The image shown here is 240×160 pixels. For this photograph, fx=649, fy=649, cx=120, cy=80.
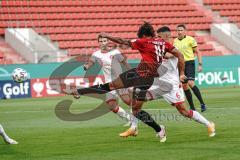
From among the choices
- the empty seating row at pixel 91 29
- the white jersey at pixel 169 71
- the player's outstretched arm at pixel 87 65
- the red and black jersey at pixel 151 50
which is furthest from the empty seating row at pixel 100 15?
the red and black jersey at pixel 151 50

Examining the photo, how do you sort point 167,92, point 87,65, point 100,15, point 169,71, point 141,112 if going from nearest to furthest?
point 167,92 < point 141,112 < point 169,71 < point 87,65 < point 100,15

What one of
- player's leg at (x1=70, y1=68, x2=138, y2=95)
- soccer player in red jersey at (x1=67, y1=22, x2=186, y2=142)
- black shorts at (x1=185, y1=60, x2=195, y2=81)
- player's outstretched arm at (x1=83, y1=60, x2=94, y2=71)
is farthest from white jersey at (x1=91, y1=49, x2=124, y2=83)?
black shorts at (x1=185, y1=60, x2=195, y2=81)

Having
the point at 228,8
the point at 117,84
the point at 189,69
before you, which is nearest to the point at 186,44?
the point at 189,69

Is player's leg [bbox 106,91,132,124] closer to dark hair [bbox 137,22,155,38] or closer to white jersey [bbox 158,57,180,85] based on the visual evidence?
white jersey [bbox 158,57,180,85]

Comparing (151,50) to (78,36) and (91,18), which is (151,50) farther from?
(91,18)

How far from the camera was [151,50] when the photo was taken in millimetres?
11414

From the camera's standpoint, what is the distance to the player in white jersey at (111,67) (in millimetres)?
14539

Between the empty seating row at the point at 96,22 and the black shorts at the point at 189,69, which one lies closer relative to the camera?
the black shorts at the point at 189,69

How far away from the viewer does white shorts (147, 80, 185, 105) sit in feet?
38.2

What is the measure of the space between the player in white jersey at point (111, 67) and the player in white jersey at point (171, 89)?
2.54 m

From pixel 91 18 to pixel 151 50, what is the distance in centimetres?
2795

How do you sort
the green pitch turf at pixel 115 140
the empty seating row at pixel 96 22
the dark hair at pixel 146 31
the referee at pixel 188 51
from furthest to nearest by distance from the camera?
the empty seating row at pixel 96 22 < the referee at pixel 188 51 < the dark hair at pixel 146 31 < the green pitch turf at pixel 115 140

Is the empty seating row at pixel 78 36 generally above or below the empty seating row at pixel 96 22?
below

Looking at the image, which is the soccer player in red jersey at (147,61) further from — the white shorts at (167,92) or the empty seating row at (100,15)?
the empty seating row at (100,15)
